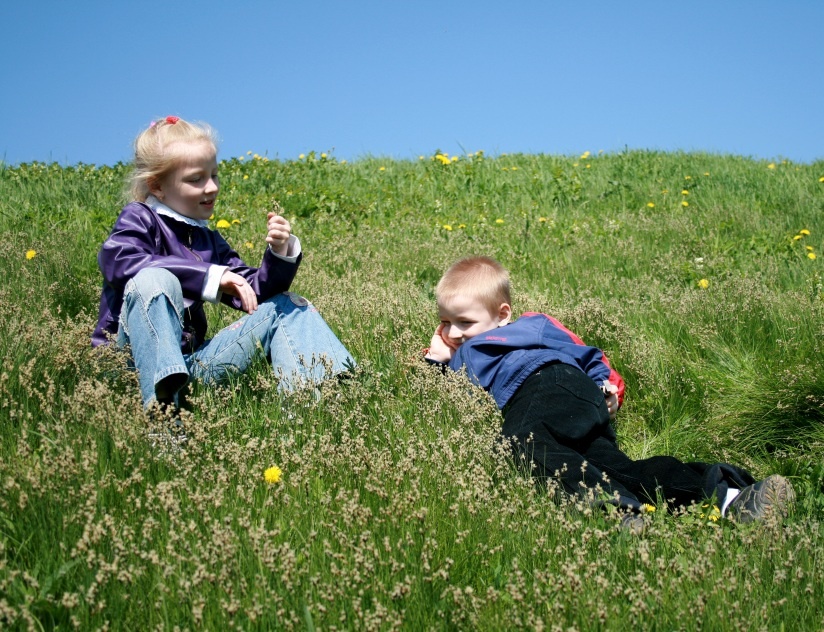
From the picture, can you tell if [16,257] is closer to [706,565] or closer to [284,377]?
[284,377]

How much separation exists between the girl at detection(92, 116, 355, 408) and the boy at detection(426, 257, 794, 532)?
63 centimetres

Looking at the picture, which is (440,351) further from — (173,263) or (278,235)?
(173,263)

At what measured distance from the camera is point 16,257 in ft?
16.9

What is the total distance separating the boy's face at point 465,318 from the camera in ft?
12.9

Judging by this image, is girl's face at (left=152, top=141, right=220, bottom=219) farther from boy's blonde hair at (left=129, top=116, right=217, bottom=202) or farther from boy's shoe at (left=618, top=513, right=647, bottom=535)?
boy's shoe at (left=618, top=513, right=647, bottom=535)

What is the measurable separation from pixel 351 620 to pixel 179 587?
1.40 ft

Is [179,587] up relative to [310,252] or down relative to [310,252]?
down

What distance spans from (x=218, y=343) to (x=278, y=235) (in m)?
0.59

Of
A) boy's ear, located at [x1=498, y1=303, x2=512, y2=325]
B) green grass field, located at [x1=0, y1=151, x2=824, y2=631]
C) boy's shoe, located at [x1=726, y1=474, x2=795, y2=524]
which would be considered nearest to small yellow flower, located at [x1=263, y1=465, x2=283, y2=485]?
green grass field, located at [x1=0, y1=151, x2=824, y2=631]

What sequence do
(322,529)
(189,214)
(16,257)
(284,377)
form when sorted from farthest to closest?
(16,257), (189,214), (284,377), (322,529)

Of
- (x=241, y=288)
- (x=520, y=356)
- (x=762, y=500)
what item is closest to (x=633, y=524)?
(x=762, y=500)

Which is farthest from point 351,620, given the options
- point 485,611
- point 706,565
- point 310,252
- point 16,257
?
point 310,252

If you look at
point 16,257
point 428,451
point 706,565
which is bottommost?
point 706,565

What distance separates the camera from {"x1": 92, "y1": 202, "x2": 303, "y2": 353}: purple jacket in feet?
11.8
